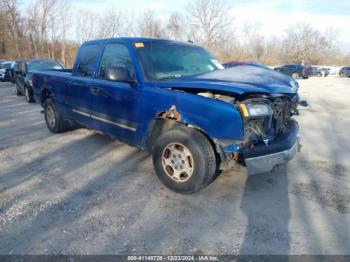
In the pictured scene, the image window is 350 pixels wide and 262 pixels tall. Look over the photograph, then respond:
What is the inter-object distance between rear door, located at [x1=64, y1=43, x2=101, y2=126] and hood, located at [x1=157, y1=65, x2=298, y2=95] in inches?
67.1

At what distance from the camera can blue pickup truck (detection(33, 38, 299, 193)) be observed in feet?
11.5

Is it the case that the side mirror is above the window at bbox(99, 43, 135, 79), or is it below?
below

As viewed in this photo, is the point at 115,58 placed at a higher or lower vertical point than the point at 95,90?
higher

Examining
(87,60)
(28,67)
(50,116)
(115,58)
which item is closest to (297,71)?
(28,67)

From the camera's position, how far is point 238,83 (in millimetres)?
3604

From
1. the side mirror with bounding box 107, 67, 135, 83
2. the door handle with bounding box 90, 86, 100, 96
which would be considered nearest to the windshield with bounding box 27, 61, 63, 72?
the door handle with bounding box 90, 86, 100, 96

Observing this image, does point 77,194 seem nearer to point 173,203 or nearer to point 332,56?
point 173,203

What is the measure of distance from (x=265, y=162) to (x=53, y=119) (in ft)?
16.2

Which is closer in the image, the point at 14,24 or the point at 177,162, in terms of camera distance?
the point at 177,162

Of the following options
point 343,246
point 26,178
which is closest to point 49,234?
point 26,178

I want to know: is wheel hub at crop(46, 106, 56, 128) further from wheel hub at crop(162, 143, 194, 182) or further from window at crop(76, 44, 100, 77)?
wheel hub at crop(162, 143, 194, 182)

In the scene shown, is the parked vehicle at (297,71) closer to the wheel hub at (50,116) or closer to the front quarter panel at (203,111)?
the wheel hub at (50,116)

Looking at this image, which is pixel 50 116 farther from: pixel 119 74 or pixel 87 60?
pixel 119 74

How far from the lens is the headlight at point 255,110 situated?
341 centimetres
